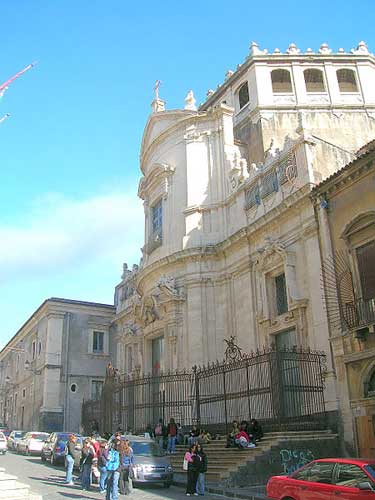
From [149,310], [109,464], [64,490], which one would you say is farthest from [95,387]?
[109,464]

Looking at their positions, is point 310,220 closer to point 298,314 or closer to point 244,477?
point 298,314

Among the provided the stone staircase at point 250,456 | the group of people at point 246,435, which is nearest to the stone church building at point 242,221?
the stone staircase at point 250,456

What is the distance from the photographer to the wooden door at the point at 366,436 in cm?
1573

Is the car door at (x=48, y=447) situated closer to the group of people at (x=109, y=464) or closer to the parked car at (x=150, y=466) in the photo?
the group of people at (x=109, y=464)

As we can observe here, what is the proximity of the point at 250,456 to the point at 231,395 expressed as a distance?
4.67 m

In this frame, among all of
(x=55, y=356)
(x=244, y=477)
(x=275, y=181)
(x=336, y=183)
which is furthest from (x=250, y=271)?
(x=55, y=356)

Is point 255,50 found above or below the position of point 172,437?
above

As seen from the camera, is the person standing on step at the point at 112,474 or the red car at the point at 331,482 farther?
the person standing on step at the point at 112,474

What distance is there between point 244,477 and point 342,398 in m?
3.97

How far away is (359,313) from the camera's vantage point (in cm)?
1642

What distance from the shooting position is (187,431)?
22.6 meters

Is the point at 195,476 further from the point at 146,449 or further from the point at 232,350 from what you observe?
the point at 232,350

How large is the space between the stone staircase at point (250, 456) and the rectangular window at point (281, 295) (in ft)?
18.4

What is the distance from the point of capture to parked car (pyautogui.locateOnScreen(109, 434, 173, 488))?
15891 millimetres
